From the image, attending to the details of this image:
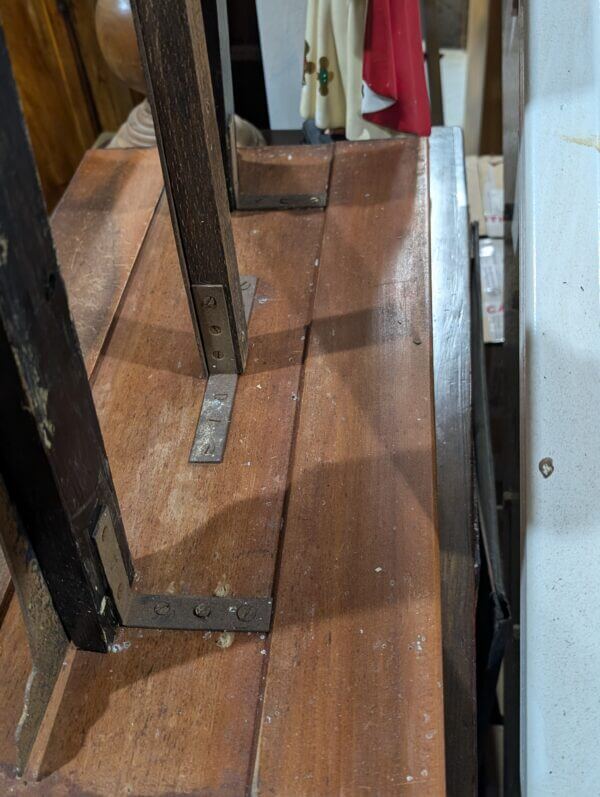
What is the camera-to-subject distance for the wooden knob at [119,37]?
145 centimetres

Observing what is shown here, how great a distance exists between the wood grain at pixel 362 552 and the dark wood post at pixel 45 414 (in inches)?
6.9

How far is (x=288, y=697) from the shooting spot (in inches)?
27.7

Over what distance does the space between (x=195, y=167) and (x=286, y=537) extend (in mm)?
381

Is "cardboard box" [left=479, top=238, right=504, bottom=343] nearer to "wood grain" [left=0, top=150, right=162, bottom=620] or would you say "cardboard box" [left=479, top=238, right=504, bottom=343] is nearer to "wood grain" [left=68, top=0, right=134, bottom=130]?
"wood grain" [left=0, top=150, right=162, bottom=620]

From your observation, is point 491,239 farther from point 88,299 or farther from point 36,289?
point 36,289

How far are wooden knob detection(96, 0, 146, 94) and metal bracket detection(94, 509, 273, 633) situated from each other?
0.97 m

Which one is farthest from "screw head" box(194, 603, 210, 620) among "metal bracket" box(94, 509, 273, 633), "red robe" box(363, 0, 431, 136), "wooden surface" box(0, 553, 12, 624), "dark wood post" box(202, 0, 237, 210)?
"red robe" box(363, 0, 431, 136)

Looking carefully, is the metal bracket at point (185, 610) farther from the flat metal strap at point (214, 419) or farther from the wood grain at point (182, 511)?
the flat metal strap at point (214, 419)

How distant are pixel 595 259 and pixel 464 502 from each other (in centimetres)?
31

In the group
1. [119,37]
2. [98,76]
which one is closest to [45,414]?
[119,37]

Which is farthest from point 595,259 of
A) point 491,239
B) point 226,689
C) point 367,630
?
point 491,239

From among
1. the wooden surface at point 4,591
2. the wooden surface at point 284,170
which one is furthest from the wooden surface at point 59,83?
the wooden surface at point 4,591

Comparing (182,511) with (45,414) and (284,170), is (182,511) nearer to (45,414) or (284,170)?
(45,414)

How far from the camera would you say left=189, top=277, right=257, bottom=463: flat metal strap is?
915 mm
